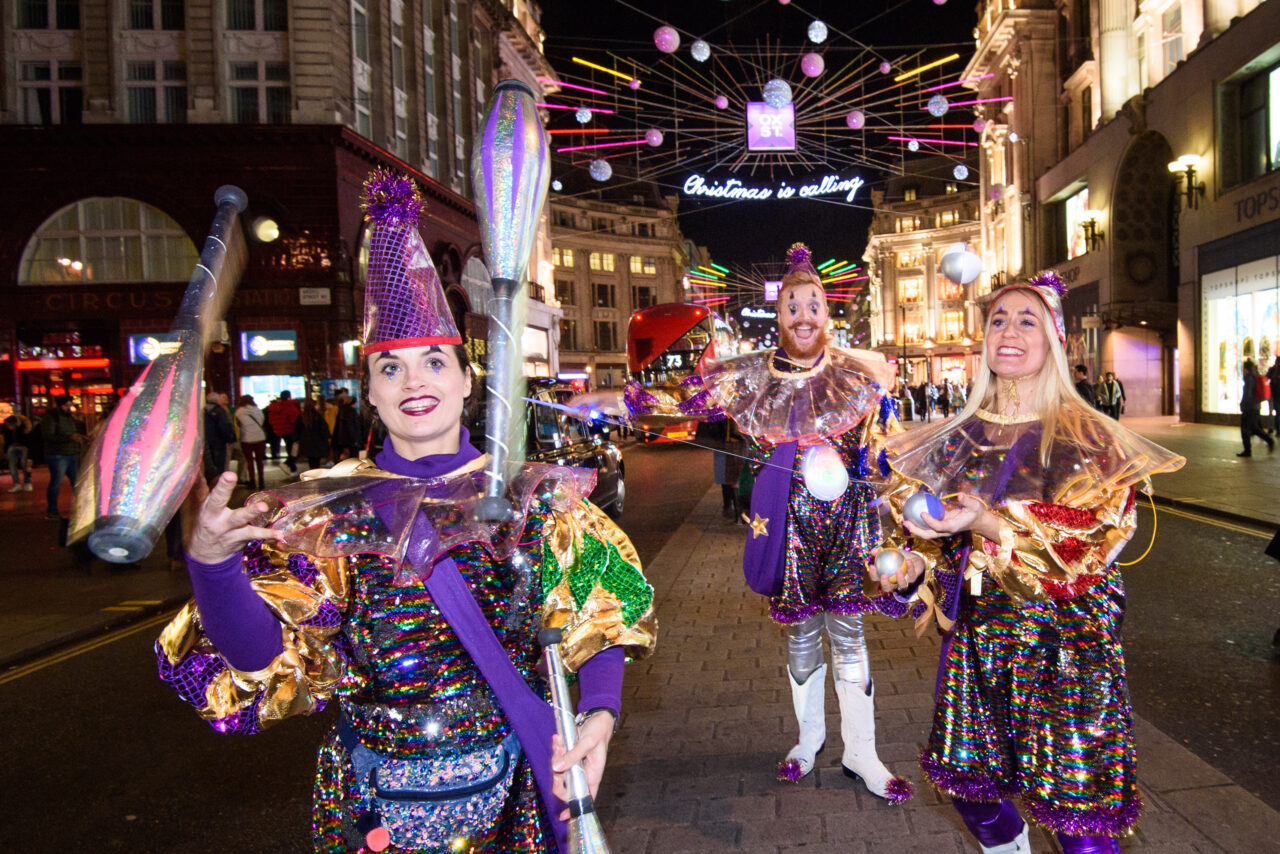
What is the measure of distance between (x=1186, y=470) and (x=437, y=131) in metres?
25.9

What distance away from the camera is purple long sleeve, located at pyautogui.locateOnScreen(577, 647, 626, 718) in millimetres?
1748

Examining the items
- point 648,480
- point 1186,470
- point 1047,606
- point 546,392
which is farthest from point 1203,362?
point 1047,606

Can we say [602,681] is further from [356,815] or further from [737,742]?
[737,742]

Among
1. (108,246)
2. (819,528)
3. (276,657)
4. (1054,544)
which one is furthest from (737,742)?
(108,246)

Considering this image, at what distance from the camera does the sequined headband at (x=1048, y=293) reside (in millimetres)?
2666

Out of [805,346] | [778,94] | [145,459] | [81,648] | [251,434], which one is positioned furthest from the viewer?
[251,434]

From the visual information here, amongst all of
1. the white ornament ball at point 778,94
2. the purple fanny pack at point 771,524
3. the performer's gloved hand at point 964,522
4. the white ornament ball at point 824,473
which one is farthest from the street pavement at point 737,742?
the white ornament ball at point 778,94

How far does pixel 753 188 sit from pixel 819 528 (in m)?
10.5

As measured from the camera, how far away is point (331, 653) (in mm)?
1819

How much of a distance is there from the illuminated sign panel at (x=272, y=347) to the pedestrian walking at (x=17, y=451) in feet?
Answer: 16.6

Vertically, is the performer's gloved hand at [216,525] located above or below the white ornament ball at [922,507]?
above

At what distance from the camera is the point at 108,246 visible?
22734 mm

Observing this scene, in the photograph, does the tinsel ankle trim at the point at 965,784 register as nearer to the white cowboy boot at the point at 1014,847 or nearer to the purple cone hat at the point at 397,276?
the white cowboy boot at the point at 1014,847

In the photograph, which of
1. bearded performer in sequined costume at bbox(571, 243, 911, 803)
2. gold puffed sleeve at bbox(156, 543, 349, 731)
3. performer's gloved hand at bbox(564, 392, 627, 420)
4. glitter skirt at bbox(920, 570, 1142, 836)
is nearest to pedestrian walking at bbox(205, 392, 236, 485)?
performer's gloved hand at bbox(564, 392, 627, 420)
